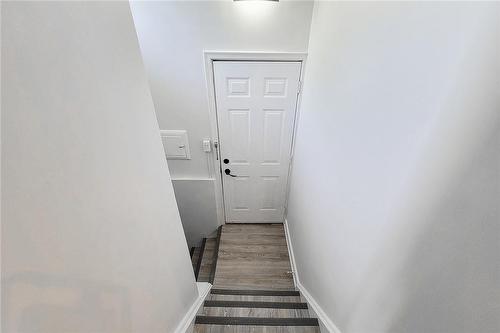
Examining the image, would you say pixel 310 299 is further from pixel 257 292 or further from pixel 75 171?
pixel 75 171

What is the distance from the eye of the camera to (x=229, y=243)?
2912 mm

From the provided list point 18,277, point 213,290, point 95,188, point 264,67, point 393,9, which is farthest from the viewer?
point 213,290

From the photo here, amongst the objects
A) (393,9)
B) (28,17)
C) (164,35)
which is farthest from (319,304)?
(164,35)

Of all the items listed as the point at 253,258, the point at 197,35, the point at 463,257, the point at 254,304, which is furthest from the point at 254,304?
the point at 197,35

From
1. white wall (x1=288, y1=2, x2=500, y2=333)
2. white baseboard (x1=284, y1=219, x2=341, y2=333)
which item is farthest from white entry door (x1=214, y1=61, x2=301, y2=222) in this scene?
white wall (x1=288, y1=2, x2=500, y2=333)

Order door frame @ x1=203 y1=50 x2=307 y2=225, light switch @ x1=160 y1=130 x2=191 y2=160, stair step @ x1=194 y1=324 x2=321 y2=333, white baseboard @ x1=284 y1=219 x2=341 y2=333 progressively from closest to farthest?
white baseboard @ x1=284 y1=219 x2=341 y2=333, stair step @ x1=194 y1=324 x2=321 y2=333, door frame @ x1=203 y1=50 x2=307 y2=225, light switch @ x1=160 y1=130 x2=191 y2=160

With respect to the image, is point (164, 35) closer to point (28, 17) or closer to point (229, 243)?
point (28, 17)

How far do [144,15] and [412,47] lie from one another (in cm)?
204

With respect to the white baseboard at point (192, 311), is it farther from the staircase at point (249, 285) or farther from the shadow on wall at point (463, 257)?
the shadow on wall at point (463, 257)

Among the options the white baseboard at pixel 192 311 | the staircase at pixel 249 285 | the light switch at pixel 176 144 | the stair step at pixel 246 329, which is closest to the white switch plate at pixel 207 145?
the light switch at pixel 176 144

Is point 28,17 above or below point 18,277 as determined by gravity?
above

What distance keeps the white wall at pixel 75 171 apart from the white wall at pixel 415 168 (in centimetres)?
92

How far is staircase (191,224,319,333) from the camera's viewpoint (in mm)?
1653

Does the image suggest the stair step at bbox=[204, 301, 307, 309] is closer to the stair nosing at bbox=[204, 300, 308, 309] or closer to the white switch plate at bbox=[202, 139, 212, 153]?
the stair nosing at bbox=[204, 300, 308, 309]
